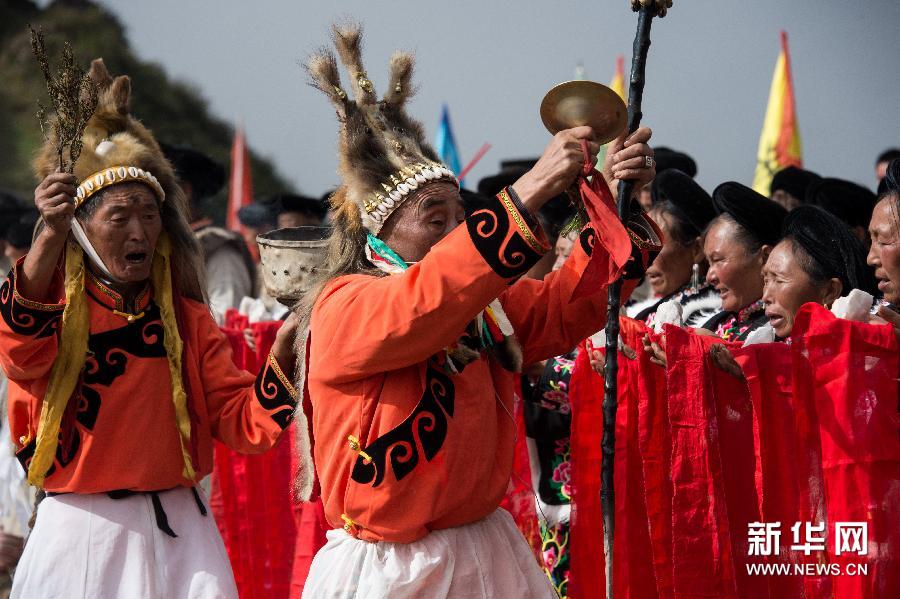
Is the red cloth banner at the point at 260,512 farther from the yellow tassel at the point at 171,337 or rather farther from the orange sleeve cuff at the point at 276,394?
the orange sleeve cuff at the point at 276,394

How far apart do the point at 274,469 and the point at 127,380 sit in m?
1.70

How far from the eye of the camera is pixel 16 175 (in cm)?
2195

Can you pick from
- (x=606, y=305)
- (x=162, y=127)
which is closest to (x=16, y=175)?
(x=162, y=127)

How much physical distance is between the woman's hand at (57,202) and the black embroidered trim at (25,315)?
236 mm

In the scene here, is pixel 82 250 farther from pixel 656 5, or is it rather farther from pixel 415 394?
pixel 656 5

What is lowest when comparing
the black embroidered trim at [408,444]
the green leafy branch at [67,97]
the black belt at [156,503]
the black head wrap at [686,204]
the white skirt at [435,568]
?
the white skirt at [435,568]

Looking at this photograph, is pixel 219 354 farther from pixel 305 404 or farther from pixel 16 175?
pixel 16 175

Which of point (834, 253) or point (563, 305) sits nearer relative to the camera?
point (563, 305)

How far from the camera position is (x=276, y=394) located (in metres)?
4.08

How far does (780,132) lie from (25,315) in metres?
5.68

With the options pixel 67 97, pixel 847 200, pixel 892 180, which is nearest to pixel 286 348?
pixel 67 97

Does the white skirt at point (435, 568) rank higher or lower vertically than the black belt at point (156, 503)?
lower

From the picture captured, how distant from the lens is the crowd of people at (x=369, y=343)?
320 centimetres

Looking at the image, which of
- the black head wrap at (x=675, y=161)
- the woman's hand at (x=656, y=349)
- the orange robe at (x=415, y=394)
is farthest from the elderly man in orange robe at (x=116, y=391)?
the black head wrap at (x=675, y=161)
